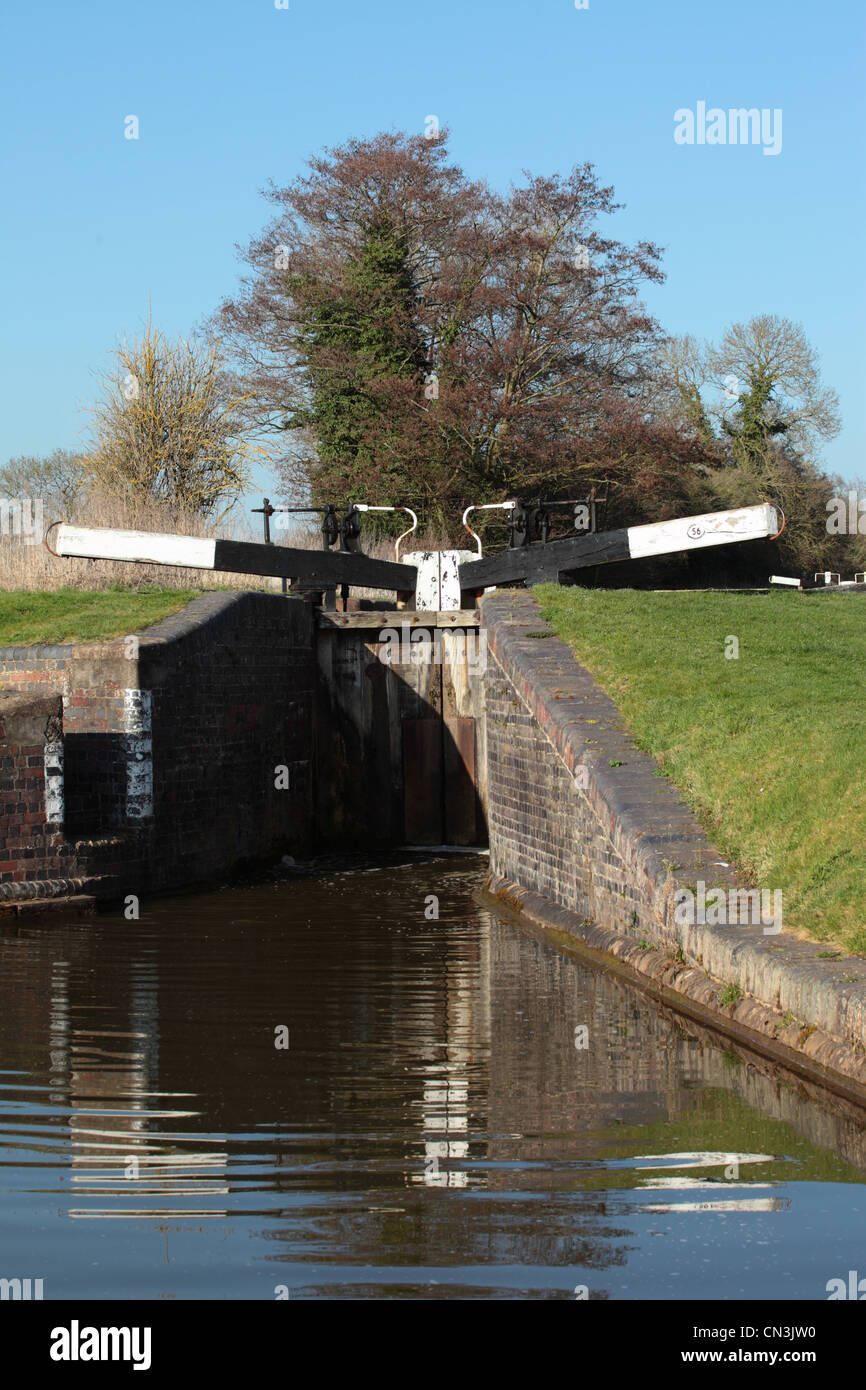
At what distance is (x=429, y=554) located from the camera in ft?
57.0

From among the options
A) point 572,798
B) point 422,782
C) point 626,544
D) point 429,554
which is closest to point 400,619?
point 422,782

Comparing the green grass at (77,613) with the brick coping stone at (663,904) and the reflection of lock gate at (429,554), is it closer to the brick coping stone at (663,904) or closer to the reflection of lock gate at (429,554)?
the reflection of lock gate at (429,554)

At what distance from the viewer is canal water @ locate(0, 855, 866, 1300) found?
13.4ft

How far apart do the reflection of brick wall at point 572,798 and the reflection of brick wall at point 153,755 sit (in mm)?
2438

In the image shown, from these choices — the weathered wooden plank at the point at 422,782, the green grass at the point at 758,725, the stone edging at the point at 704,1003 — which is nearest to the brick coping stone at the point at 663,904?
the stone edging at the point at 704,1003

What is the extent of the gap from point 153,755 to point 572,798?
12.5 ft

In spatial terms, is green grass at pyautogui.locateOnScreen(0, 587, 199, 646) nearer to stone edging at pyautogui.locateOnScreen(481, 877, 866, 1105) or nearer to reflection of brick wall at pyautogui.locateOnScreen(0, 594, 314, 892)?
reflection of brick wall at pyautogui.locateOnScreen(0, 594, 314, 892)

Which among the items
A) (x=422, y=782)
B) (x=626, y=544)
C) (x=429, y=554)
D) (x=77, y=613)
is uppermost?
(x=429, y=554)

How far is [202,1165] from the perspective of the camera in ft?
16.7

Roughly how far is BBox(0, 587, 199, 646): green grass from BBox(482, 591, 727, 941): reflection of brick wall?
323 centimetres

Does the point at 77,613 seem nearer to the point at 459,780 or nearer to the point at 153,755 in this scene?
the point at 153,755

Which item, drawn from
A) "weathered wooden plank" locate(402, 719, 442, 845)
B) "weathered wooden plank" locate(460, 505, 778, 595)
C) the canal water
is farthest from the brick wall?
"weathered wooden plank" locate(460, 505, 778, 595)

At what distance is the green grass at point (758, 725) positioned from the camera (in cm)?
719
